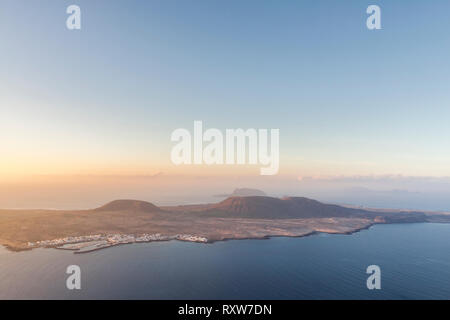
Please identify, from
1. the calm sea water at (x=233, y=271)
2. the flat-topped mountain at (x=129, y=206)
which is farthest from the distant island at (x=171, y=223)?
the calm sea water at (x=233, y=271)

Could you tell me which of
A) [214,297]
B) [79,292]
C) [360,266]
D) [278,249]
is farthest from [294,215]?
[79,292]

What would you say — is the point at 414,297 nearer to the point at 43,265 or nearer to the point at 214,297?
the point at 214,297

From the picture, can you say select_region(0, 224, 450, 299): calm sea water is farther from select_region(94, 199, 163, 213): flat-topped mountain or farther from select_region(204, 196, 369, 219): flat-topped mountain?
select_region(94, 199, 163, 213): flat-topped mountain

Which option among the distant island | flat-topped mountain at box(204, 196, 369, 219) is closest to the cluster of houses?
the distant island

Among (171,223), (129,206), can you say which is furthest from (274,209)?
(129,206)

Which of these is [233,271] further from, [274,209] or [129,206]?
[129,206]

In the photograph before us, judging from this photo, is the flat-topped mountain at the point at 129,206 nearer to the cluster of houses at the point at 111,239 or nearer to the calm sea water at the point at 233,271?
Answer: the cluster of houses at the point at 111,239

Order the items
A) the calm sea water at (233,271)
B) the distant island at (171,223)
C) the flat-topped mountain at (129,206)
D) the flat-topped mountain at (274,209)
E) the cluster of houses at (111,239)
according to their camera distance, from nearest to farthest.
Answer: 1. the calm sea water at (233,271)
2. the cluster of houses at (111,239)
3. the distant island at (171,223)
4. the flat-topped mountain at (129,206)
5. the flat-topped mountain at (274,209)
